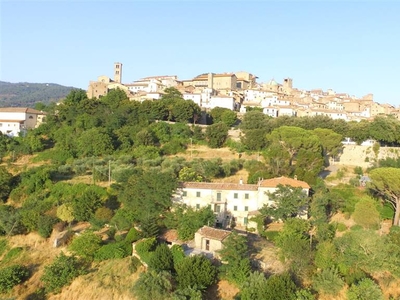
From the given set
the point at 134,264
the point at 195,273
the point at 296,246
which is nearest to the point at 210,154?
the point at 134,264

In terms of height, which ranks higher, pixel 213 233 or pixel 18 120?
pixel 18 120

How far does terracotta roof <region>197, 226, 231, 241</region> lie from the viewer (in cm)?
2323

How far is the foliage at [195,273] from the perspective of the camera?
19.9 metres

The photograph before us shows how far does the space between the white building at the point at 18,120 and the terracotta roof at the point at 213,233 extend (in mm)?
37834

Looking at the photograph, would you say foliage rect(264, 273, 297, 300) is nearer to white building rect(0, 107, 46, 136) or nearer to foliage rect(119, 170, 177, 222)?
foliage rect(119, 170, 177, 222)

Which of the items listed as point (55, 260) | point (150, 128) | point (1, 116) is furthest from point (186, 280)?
point (1, 116)

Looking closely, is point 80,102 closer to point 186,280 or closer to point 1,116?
point 1,116

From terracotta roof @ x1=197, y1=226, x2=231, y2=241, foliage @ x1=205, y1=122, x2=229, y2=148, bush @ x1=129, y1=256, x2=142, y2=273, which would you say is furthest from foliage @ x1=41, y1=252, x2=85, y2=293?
foliage @ x1=205, y1=122, x2=229, y2=148

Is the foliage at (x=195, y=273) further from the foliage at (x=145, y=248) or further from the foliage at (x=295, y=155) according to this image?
the foliage at (x=295, y=155)

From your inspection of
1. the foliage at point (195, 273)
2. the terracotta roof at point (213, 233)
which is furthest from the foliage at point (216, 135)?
the foliage at point (195, 273)

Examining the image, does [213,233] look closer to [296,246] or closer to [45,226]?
[296,246]

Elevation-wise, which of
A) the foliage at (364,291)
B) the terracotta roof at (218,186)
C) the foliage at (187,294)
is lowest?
the foliage at (187,294)

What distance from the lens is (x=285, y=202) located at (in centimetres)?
2738

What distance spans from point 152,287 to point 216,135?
1190 inches
